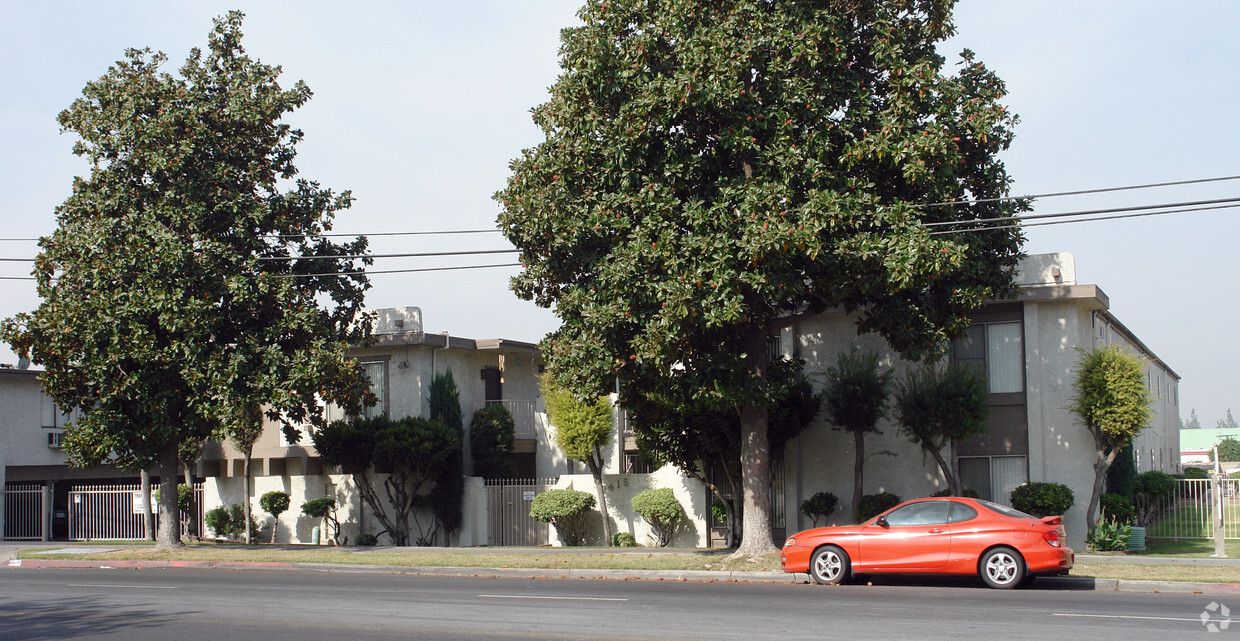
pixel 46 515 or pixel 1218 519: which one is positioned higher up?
pixel 1218 519

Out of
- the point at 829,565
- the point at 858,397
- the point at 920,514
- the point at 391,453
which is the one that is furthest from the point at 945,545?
the point at 391,453

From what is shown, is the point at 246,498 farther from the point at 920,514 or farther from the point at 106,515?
the point at 920,514

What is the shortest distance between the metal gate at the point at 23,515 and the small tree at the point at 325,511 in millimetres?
10436

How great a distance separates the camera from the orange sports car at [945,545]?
15523mm

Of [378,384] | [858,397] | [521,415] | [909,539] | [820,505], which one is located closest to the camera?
[909,539]

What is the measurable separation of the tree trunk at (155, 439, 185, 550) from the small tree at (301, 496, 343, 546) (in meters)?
4.24

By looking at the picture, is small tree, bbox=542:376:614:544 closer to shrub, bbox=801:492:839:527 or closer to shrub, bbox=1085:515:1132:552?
shrub, bbox=801:492:839:527

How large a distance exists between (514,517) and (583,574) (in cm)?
Answer: 979

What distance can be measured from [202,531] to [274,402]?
11600mm

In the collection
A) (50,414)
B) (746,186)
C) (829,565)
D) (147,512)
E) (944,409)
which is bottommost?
(147,512)

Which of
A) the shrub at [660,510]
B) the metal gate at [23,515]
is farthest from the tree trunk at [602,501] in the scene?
the metal gate at [23,515]

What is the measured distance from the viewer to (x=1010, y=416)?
23.3 metres

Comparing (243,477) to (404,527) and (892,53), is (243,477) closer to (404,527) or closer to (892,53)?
(404,527)

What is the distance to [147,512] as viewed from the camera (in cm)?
3141
